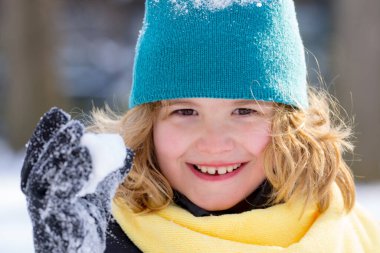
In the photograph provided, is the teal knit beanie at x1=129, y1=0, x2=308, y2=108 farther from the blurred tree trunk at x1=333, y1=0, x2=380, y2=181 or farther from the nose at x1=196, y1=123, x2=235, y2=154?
the blurred tree trunk at x1=333, y1=0, x2=380, y2=181

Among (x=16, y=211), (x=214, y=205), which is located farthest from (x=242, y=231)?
(x=16, y=211)

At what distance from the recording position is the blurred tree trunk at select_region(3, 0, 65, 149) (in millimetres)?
8609

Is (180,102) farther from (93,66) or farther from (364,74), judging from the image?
(93,66)

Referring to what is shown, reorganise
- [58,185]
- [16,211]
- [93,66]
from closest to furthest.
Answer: [58,185], [16,211], [93,66]

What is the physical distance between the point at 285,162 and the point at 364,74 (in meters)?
4.86

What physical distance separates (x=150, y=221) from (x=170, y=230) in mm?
77

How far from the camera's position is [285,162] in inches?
87.5

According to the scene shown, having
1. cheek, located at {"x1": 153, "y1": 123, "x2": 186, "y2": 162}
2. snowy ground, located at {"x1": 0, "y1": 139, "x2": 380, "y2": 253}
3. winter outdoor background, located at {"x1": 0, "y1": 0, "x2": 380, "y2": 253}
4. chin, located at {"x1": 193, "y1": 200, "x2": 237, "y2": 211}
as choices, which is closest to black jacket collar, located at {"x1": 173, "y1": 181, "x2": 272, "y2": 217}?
chin, located at {"x1": 193, "y1": 200, "x2": 237, "y2": 211}

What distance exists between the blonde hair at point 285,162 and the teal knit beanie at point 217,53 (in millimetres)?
91

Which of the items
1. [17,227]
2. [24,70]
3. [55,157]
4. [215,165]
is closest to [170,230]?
[215,165]

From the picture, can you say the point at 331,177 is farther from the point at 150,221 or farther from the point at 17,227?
the point at 17,227

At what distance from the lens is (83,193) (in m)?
1.68

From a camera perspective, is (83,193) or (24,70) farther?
(24,70)

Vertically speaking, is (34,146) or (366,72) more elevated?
(366,72)
